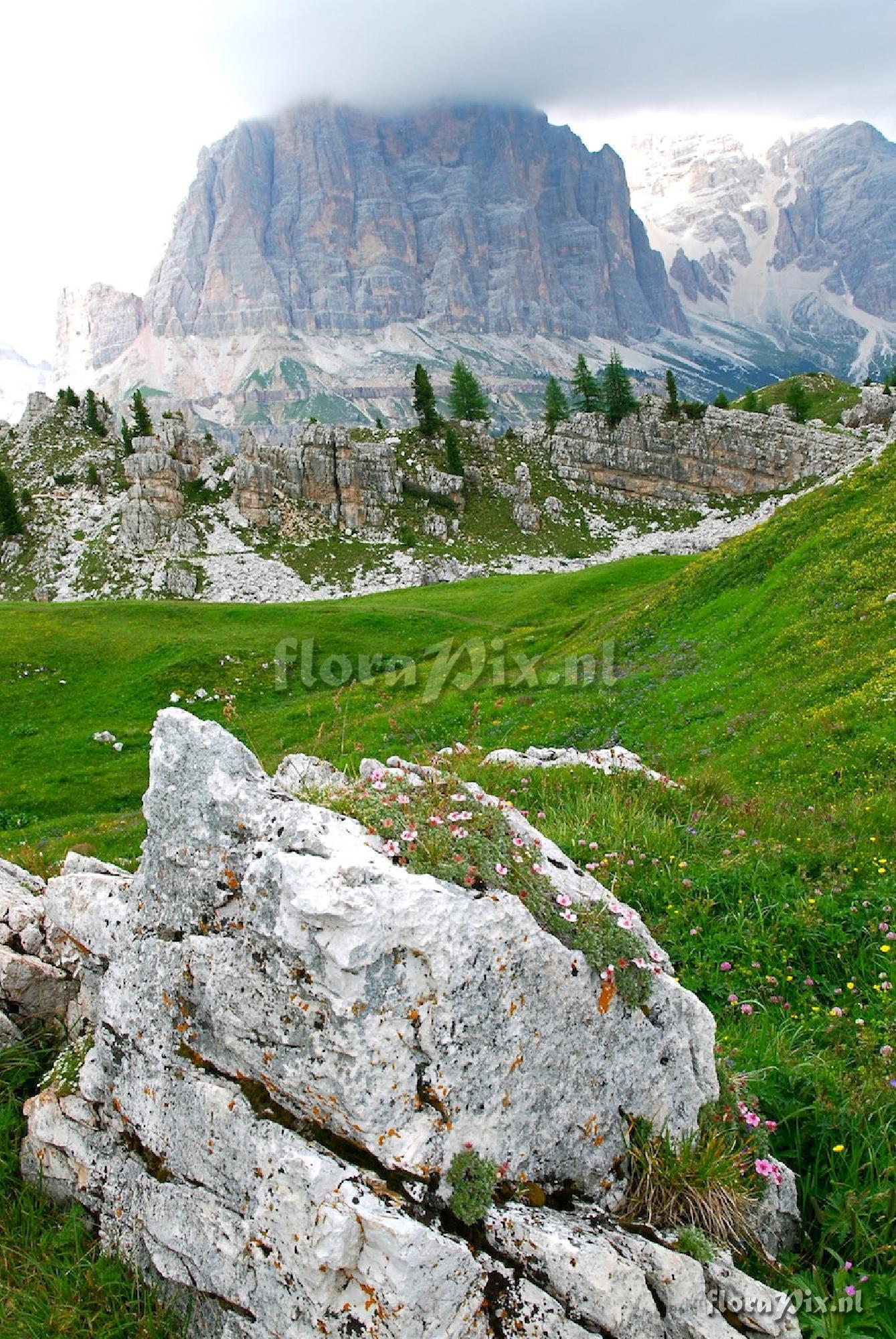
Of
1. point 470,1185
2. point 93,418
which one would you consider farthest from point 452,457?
point 470,1185

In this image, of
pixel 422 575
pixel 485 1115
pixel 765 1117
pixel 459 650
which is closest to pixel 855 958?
pixel 765 1117

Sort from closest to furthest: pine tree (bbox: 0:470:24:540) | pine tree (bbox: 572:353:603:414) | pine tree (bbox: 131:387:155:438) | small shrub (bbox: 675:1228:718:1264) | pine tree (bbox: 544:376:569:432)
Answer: small shrub (bbox: 675:1228:718:1264)
pine tree (bbox: 0:470:24:540)
pine tree (bbox: 131:387:155:438)
pine tree (bbox: 544:376:569:432)
pine tree (bbox: 572:353:603:414)

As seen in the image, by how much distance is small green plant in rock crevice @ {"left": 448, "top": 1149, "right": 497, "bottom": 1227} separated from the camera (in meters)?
4.57

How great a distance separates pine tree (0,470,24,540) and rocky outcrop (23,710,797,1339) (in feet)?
289

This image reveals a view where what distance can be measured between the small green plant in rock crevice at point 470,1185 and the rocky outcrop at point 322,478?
87314 millimetres

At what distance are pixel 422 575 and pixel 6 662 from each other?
43003 millimetres

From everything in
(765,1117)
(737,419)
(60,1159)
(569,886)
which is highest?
(737,419)

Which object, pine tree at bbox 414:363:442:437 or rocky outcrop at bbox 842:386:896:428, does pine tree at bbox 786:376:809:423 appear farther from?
pine tree at bbox 414:363:442:437

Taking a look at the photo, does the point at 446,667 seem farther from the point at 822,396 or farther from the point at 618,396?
the point at 822,396

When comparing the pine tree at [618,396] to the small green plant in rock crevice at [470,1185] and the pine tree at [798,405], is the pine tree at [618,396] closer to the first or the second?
the pine tree at [798,405]

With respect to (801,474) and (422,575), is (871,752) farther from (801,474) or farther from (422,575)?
(801,474)

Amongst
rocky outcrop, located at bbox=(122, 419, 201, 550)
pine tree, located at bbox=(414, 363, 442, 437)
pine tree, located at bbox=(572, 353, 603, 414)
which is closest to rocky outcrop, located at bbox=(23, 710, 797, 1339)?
rocky outcrop, located at bbox=(122, 419, 201, 550)

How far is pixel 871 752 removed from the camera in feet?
44.2

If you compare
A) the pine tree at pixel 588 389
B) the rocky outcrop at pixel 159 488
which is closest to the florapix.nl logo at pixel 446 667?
the rocky outcrop at pixel 159 488
